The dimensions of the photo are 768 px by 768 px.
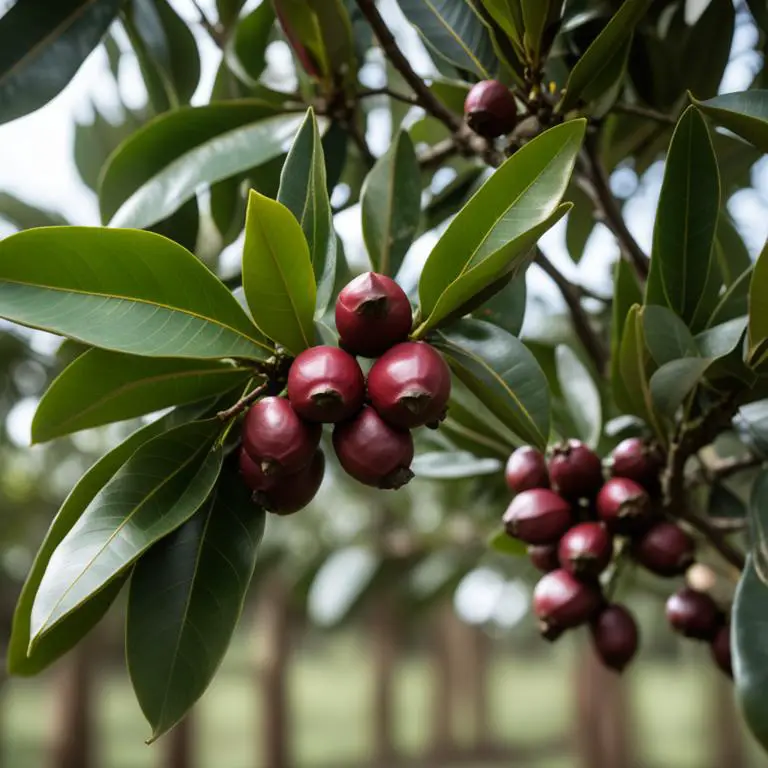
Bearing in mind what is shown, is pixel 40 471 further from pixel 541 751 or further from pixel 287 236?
pixel 541 751

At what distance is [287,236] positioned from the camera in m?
0.60

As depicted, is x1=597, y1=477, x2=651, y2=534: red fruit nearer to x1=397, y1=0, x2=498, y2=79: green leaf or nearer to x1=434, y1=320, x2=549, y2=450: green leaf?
x1=434, y1=320, x2=549, y2=450: green leaf

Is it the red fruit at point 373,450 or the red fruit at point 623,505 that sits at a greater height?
the red fruit at point 373,450

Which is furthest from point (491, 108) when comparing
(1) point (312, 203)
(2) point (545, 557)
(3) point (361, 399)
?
(2) point (545, 557)

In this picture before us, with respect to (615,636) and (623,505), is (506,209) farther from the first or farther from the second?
(615,636)

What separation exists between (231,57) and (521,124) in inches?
15.7

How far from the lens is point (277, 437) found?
23.7 inches

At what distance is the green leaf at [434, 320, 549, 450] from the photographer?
69 cm

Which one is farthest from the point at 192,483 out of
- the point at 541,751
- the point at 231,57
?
the point at 541,751

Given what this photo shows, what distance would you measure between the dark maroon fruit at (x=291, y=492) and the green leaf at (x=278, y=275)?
9 centimetres

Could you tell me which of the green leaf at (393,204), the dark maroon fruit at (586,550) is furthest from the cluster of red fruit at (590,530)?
the green leaf at (393,204)

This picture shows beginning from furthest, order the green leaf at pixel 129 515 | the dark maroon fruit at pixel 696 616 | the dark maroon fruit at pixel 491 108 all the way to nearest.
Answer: the dark maroon fruit at pixel 696 616
the dark maroon fruit at pixel 491 108
the green leaf at pixel 129 515

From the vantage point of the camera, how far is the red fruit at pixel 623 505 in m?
0.82

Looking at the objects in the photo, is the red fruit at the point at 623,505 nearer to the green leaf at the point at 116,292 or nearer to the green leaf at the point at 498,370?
the green leaf at the point at 498,370
